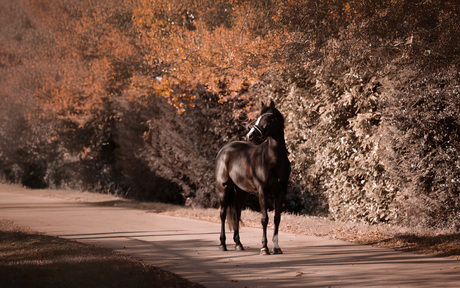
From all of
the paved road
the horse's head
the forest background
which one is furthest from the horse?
the forest background

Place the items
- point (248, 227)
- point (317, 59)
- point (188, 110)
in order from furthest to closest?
point (188, 110)
point (248, 227)
point (317, 59)

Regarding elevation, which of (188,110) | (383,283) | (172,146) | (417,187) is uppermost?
(188,110)

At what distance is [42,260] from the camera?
8680 millimetres

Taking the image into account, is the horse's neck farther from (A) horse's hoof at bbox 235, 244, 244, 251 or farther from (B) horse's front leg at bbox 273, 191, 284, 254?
(A) horse's hoof at bbox 235, 244, 244, 251

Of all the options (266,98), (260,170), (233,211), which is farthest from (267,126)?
(266,98)

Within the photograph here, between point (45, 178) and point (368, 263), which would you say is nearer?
point (368, 263)

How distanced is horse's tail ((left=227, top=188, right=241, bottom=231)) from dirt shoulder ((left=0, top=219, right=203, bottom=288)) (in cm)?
257

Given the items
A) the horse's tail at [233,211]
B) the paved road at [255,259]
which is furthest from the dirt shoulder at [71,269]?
the horse's tail at [233,211]

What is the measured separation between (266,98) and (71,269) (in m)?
11.1

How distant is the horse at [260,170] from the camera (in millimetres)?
10016

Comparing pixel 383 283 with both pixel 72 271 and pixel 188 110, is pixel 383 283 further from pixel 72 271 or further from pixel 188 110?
pixel 188 110

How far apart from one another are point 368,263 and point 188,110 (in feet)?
41.0

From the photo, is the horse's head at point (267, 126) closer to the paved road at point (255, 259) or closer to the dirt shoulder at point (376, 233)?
the paved road at point (255, 259)

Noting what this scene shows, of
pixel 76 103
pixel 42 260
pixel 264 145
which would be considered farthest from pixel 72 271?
pixel 76 103
